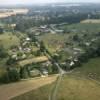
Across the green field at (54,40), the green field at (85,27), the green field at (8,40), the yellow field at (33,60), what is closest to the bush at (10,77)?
the yellow field at (33,60)

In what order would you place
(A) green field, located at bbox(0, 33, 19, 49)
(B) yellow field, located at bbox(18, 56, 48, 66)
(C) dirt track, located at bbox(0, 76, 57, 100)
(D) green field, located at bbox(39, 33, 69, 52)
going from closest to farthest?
(C) dirt track, located at bbox(0, 76, 57, 100) → (B) yellow field, located at bbox(18, 56, 48, 66) → (D) green field, located at bbox(39, 33, 69, 52) → (A) green field, located at bbox(0, 33, 19, 49)

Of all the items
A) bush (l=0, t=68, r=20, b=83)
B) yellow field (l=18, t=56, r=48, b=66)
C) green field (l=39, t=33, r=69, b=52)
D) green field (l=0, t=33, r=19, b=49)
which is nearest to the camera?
bush (l=0, t=68, r=20, b=83)

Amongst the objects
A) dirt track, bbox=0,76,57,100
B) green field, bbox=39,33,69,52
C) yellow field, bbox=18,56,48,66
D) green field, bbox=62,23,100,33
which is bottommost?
green field, bbox=62,23,100,33

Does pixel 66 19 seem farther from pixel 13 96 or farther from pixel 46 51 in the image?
pixel 13 96

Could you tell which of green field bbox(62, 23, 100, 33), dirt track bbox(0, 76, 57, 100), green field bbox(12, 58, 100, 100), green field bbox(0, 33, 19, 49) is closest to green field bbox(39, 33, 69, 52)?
green field bbox(0, 33, 19, 49)

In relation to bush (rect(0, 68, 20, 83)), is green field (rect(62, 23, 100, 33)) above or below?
below

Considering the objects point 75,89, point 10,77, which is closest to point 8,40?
point 10,77

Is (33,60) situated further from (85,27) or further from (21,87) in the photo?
(85,27)

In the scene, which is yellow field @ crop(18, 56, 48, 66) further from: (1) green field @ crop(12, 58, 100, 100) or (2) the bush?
(1) green field @ crop(12, 58, 100, 100)
